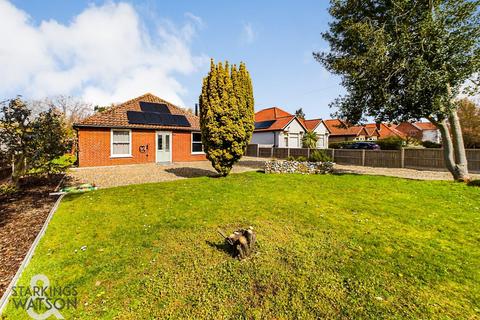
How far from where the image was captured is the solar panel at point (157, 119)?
16.6m

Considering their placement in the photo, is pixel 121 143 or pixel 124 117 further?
pixel 124 117

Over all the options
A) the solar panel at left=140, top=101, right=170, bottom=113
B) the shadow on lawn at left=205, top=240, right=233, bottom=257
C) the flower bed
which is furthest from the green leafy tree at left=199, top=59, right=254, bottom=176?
the solar panel at left=140, top=101, right=170, bottom=113

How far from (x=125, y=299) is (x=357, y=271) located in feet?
12.3

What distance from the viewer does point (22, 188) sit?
920cm

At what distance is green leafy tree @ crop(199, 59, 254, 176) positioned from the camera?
35.2 feet

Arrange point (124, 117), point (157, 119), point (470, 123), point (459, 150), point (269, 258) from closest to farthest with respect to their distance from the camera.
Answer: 1. point (269, 258)
2. point (459, 150)
3. point (124, 117)
4. point (157, 119)
5. point (470, 123)

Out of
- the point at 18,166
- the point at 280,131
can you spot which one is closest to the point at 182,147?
the point at 18,166

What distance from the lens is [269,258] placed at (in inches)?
169

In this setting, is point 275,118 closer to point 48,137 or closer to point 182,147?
point 182,147

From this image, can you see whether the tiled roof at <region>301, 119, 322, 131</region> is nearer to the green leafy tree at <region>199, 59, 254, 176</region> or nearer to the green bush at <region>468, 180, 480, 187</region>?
the green bush at <region>468, 180, 480, 187</region>

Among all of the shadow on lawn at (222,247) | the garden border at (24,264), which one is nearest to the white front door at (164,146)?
the garden border at (24,264)

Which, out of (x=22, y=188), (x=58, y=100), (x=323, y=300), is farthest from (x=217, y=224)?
(x=58, y=100)

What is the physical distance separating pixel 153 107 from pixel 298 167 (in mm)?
12788

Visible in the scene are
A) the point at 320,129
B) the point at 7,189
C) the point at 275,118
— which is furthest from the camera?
the point at 320,129
